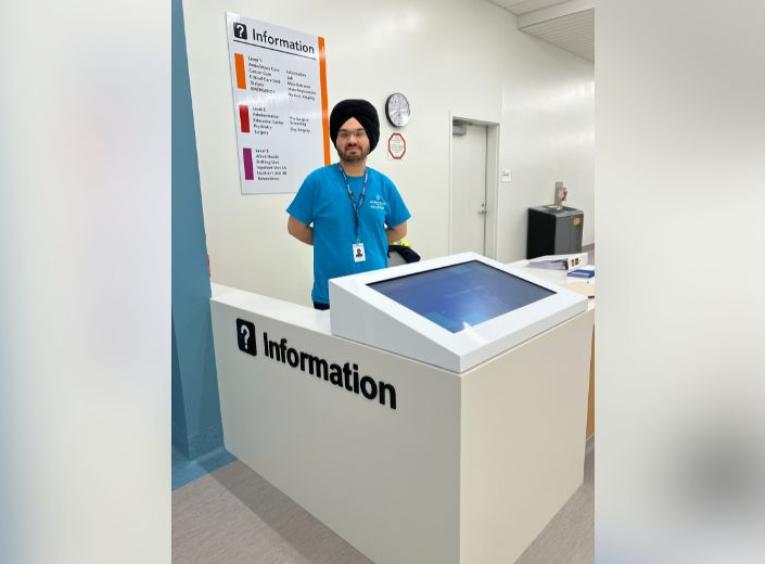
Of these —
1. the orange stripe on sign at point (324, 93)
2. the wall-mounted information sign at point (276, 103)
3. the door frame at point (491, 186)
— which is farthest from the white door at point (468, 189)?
the wall-mounted information sign at point (276, 103)

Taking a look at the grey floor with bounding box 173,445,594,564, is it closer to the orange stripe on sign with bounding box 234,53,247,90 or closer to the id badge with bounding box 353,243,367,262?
the id badge with bounding box 353,243,367,262

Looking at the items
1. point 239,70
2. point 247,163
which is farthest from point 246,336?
point 239,70

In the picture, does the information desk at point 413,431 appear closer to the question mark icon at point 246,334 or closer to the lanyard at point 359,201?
the question mark icon at point 246,334

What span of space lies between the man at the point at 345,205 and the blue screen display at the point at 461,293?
599mm

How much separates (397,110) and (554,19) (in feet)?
7.51

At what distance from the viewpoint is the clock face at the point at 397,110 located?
3832mm

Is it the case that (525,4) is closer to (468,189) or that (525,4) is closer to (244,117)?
(468,189)

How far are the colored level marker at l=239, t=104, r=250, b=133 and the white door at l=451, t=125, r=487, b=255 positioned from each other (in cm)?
231

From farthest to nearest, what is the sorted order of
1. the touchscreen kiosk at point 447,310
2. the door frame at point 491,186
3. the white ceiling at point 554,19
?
the door frame at point 491,186, the white ceiling at point 554,19, the touchscreen kiosk at point 447,310

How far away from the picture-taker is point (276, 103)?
9.98 feet

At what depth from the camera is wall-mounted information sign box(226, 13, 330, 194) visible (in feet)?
9.38

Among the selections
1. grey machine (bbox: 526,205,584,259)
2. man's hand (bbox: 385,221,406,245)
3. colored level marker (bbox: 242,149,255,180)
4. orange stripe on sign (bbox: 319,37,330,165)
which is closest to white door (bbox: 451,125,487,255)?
grey machine (bbox: 526,205,584,259)

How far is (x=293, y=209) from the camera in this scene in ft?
6.88

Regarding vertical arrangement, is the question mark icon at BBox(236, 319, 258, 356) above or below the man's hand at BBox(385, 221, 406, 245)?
below
